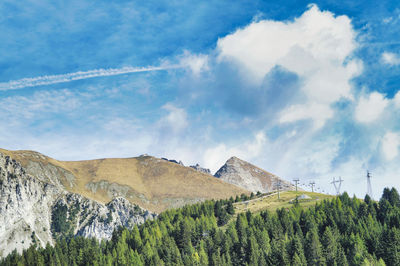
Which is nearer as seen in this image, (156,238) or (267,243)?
(267,243)

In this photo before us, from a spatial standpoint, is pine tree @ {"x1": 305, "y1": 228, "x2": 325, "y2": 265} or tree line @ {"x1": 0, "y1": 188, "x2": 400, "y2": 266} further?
tree line @ {"x1": 0, "y1": 188, "x2": 400, "y2": 266}

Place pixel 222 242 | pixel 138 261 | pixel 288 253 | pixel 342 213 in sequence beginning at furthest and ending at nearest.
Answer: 1. pixel 342 213
2. pixel 222 242
3. pixel 138 261
4. pixel 288 253

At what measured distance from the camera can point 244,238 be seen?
162m

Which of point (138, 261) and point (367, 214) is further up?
point (367, 214)

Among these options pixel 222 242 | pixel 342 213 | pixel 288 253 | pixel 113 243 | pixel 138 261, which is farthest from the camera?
pixel 113 243

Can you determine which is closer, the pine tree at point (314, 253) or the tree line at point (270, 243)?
the pine tree at point (314, 253)

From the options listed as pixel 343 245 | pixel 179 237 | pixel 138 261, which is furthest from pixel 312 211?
pixel 138 261

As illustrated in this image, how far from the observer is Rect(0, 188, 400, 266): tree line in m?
136

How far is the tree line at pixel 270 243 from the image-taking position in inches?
5361

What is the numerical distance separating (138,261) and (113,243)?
156ft

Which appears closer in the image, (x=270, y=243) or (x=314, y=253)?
(x=314, y=253)

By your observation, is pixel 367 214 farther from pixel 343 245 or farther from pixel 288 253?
pixel 288 253

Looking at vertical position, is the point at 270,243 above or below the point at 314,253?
above

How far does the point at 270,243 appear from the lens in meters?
163
